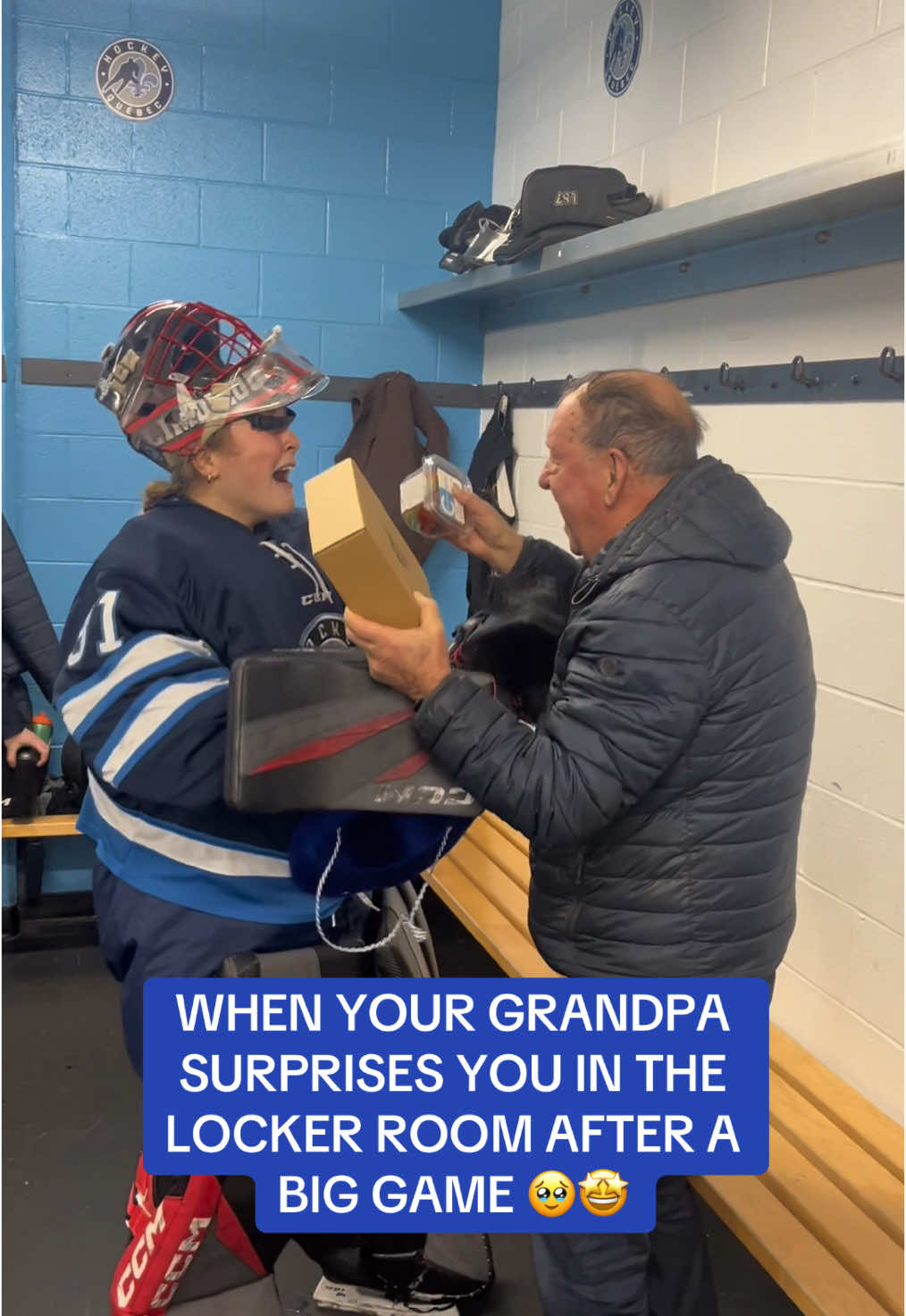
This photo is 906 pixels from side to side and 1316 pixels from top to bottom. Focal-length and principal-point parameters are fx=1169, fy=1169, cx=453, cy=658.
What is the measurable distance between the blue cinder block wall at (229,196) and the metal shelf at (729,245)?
456 mm

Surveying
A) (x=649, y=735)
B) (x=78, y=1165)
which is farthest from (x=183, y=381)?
(x=78, y=1165)

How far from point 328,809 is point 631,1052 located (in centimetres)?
47

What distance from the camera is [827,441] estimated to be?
2.21m

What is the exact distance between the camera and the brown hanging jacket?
3.74m

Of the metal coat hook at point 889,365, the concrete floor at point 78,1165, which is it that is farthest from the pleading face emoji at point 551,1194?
the metal coat hook at point 889,365

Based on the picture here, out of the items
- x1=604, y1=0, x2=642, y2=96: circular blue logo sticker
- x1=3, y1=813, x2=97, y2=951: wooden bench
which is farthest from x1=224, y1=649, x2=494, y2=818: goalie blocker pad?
x1=3, y1=813, x2=97, y2=951: wooden bench

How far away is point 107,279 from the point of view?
3.65 meters

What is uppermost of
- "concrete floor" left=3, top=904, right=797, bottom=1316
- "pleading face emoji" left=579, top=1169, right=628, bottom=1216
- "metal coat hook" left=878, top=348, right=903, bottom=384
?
"metal coat hook" left=878, top=348, right=903, bottom=384

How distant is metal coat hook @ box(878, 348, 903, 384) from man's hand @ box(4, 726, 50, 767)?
8.18 feet

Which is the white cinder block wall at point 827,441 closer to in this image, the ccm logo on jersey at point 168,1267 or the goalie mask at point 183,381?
the goalie mask at point 183,381

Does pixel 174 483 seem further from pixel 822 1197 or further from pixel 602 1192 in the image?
pixel 822 1197

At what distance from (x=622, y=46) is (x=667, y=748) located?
2.37m

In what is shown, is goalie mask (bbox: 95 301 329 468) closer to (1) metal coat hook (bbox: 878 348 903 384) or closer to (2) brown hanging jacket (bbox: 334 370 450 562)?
(1) metal coat hook (bbox: 878 348 903 384)

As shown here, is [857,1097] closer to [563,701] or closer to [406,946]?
[406,946]
